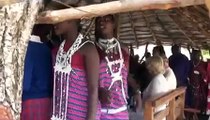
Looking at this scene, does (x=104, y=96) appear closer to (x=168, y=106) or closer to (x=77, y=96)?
(x=77, y=96)

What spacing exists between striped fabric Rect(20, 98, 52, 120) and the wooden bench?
81 centimetres

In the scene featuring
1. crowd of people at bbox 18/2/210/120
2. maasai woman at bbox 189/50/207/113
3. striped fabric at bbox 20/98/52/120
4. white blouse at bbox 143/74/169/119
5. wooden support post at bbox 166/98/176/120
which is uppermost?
crowd of people at bbox 18/2/210/120

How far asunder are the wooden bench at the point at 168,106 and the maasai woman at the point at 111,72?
0.21m

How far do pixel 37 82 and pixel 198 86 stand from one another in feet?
13.3

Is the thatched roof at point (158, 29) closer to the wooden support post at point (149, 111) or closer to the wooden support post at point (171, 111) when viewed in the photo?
the wooden support post at point (171, 111)

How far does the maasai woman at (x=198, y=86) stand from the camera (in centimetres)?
671

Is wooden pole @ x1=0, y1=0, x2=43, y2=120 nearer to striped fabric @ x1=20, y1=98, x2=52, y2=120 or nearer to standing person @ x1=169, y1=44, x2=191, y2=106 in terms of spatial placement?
striped fabric @ x1=20, y1=98, x2=52, y2=120

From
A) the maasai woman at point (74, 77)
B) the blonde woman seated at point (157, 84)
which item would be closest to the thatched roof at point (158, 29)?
the blonde woman seated at point (157, 84)

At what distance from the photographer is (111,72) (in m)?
3.48

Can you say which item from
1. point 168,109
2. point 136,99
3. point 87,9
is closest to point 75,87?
point 87,9

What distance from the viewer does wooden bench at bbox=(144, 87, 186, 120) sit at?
3.54 metres

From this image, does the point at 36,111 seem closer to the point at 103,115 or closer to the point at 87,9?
the point at 103,115

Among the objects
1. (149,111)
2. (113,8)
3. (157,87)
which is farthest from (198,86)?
(113,8)

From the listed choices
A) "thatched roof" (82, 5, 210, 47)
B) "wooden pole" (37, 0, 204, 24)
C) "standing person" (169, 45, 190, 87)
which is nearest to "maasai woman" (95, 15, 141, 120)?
"wooden pole" (37, 0, 204, 24)
